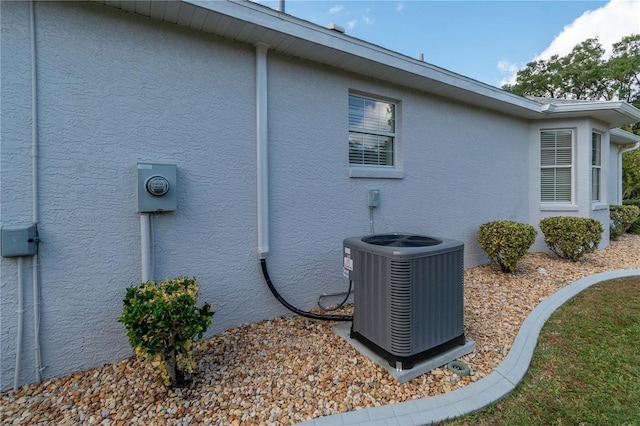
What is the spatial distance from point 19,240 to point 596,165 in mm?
10875

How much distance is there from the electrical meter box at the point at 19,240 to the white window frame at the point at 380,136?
3385mm

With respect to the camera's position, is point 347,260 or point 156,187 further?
Answer: point 347,260

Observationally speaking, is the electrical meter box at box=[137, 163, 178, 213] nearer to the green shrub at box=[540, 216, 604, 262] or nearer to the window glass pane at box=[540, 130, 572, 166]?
the green shrub at box=[540, 216, 604, 262]

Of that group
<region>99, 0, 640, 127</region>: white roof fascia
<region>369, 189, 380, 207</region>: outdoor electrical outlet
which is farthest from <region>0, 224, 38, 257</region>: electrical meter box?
<region>369, 189, 380, 207</region>: outdoor electrical outlet

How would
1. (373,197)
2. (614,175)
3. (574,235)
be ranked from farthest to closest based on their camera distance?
(614,175)
(574,235)
(373,197)

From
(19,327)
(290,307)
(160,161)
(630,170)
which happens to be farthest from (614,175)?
(19,327)

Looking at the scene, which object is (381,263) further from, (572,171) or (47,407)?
(572,171)

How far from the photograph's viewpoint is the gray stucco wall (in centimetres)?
239

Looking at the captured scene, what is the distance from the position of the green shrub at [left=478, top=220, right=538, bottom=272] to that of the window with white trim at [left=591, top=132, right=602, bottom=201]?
4042 mm

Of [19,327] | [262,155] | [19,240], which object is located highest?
[262,155]

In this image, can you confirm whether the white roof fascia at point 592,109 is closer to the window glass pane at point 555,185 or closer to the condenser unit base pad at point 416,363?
the window glass pane at point 555,185

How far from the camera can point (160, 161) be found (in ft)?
9.36

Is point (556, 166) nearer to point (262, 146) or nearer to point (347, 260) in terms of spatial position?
point (347, 260)

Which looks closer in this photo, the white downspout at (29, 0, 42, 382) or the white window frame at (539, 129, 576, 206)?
the white downspout at (29, 0, 42, 382)
